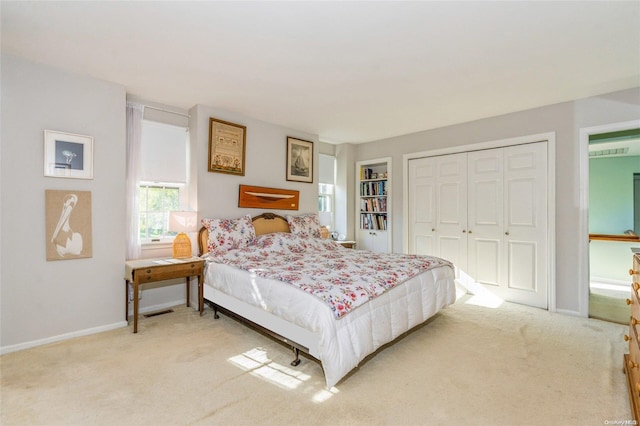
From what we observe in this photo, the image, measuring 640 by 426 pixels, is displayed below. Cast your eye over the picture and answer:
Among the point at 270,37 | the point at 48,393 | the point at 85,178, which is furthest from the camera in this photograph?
the point at 85,178

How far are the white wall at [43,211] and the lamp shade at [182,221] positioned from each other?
1.56ft

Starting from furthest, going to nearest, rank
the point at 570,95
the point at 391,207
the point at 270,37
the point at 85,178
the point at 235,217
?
the point at 391,207 < the point at 235,217 < the point at 570,95 < the point at 85,178 < the point at 270,37

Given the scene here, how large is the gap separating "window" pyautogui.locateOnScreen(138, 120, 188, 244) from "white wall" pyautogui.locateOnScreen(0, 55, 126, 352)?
18.1 inches

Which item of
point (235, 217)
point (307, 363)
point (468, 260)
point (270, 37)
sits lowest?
point (307, 363)

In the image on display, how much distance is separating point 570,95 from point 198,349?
15.5 feet

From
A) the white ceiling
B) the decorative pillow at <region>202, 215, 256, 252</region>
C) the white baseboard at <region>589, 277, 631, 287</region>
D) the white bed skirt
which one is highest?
the white ceiling

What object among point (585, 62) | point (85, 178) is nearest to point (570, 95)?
point (585, 62)

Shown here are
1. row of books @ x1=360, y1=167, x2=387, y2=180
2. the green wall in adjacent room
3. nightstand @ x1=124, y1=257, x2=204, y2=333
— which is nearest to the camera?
nightstand @ x1=124, y1=257, x2=204, y2=333

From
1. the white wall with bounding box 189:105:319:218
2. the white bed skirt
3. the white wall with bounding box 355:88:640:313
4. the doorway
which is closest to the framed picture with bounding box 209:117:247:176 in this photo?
the white wall with bounding box 189:105:319:218

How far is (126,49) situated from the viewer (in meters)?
2.45

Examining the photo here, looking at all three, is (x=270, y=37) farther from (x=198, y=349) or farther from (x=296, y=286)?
(x=198, y=349)

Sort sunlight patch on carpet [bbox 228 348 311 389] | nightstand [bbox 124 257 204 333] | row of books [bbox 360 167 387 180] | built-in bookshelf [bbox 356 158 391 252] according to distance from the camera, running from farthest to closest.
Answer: row of books [bbox 360 167 387 180], built-in bookshelf [bbox 356 158 391 252], nightstand [bbox 124 257 204 333], sunlight patch on carpet [bbox 228 348 311 389]

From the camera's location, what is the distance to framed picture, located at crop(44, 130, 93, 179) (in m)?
2.73

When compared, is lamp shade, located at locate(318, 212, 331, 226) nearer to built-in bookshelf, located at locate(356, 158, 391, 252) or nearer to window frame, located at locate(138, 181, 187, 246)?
built-in bookshelf, located at locate(356, 158, 391, 252)
